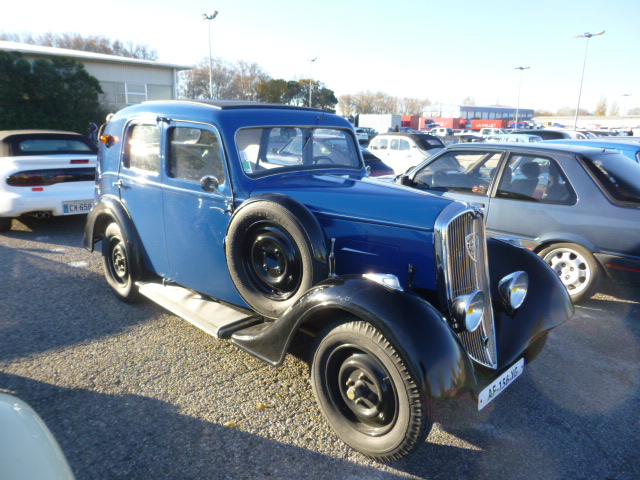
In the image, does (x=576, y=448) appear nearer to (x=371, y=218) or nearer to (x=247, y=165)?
(x=371, y=218)

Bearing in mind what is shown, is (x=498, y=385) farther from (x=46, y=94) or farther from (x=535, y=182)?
(x=46, y=94)

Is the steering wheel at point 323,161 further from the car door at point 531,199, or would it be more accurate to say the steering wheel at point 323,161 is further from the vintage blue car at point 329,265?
the car door at point 531,199

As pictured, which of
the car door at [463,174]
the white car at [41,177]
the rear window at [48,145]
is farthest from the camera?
the rear window at [48,145]

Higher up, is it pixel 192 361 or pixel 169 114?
pixel 169 114

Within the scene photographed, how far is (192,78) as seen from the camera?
5916 cm

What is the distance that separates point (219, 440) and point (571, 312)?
2545 millimetres

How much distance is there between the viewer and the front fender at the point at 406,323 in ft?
7.59

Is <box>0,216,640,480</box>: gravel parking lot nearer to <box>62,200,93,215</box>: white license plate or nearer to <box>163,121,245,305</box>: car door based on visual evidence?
<box>163,121,245,305</box>: car door

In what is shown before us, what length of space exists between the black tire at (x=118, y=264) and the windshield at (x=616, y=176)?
4.75m

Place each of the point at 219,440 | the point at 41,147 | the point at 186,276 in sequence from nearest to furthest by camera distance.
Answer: the point at 219,440, the point at 186,276, the point at 41,147

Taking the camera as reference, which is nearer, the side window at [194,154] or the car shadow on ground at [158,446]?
the car shadow on ground at [158,446]

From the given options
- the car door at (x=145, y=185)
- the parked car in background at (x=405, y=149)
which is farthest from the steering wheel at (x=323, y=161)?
the parked car in background at (x=405, y=149)

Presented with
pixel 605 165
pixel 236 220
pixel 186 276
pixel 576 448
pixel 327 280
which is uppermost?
pixel 605 165

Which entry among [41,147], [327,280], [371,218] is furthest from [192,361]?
[41,147]
